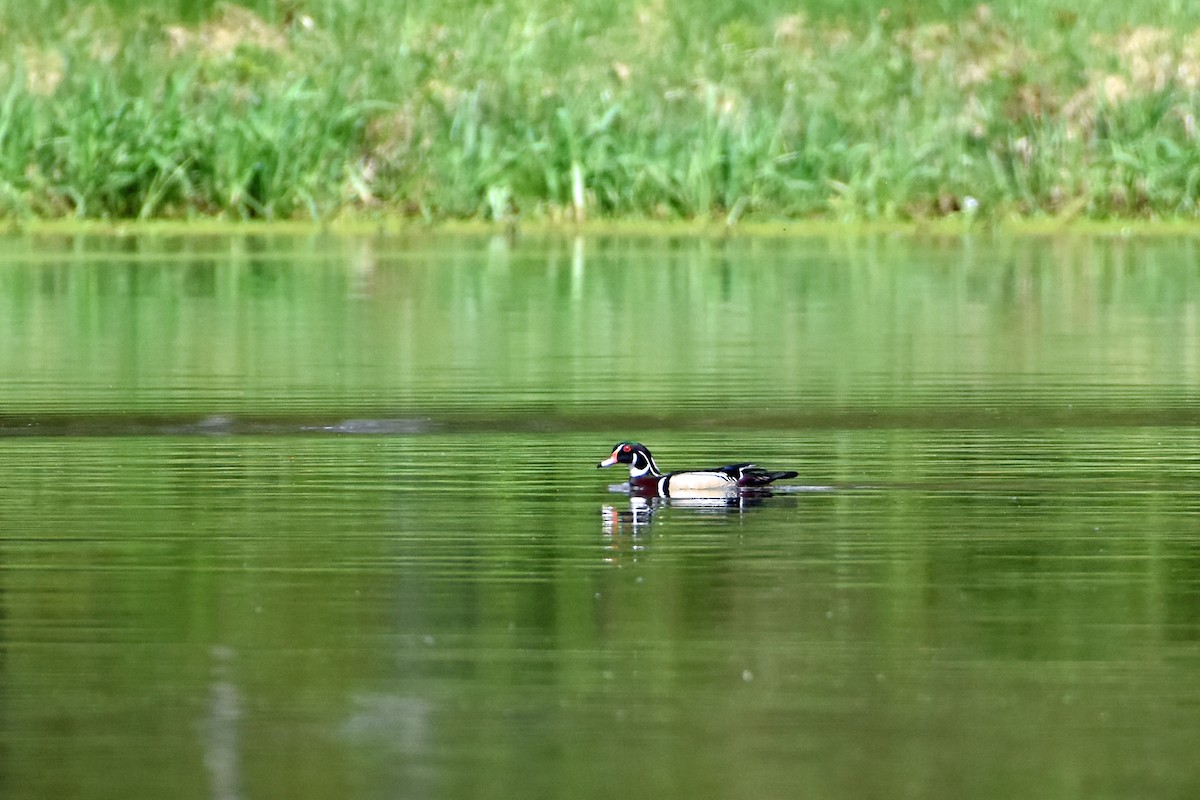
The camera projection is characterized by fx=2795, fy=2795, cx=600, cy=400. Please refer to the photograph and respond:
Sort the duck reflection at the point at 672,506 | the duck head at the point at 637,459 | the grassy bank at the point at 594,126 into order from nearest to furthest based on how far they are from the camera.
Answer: the duck reflection at the point at 672,506, the duck head at the point at 637,459, the grassy bank at the point at 594,126

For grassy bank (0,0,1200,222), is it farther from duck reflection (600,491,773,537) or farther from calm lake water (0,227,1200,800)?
duck reflection (600,491,773,537)

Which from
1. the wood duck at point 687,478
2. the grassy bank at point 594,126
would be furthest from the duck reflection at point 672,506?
the grassy bank at point 594,126

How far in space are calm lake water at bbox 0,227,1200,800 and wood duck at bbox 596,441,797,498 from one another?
9 centimetres

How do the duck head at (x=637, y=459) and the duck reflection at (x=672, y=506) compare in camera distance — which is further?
the duck head at (x=637, y=459)

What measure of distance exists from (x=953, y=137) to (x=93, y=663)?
22.1 metres

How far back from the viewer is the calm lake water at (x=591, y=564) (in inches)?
235

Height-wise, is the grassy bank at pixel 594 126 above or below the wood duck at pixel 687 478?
above

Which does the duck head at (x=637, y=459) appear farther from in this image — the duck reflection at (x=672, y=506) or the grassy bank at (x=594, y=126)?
the grassy bank at (x=594, y=126)

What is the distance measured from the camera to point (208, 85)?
3042 cm

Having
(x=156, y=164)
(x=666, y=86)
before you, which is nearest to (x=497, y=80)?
(x=666, y=86)

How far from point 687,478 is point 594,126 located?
1728cm

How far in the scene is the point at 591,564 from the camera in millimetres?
8422

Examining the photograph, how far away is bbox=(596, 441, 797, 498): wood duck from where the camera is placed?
981 centimetres

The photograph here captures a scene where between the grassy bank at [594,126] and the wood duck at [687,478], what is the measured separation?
16789 millimetres
